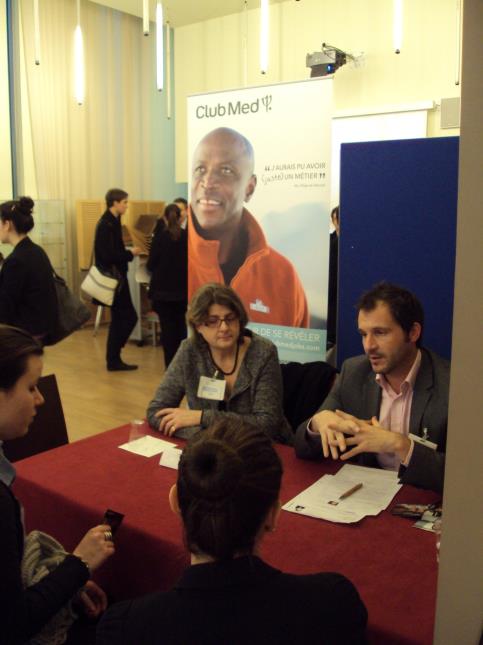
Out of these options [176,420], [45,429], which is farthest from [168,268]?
[176,420]

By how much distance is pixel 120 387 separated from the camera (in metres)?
5.89

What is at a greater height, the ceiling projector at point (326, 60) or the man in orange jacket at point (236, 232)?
the ceiling projector at point (326, 60)

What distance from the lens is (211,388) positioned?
103 inches

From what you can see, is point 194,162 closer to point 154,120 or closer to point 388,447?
point 388,447

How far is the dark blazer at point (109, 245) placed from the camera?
6.33 metres

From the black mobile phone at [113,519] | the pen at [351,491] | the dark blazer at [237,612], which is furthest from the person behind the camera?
the pen at [351,491]

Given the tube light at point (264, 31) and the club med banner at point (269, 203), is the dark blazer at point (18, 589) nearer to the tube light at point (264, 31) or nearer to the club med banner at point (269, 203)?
the club med banner at point (269, 203)

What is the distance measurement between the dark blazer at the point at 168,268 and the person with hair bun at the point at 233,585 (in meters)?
4.83

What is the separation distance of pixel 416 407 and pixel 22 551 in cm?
134

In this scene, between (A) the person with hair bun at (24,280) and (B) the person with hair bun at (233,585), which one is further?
(A) the person with hair bun at (24,280)

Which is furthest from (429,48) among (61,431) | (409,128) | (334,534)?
(334,534)

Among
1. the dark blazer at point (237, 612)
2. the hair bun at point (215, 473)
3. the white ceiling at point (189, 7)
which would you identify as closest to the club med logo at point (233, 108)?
the hair bun at point (215, 473)

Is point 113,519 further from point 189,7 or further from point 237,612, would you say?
point 189,7

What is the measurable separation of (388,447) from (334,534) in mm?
383
